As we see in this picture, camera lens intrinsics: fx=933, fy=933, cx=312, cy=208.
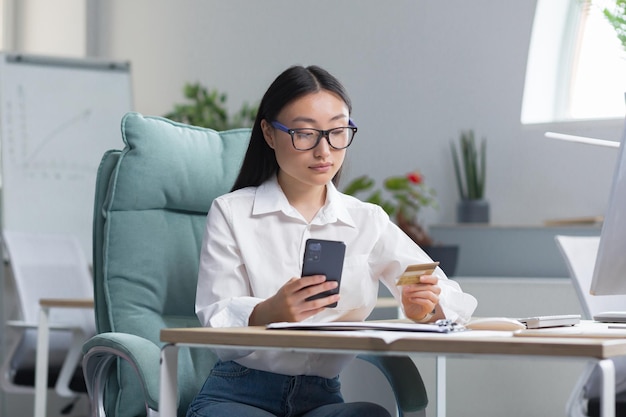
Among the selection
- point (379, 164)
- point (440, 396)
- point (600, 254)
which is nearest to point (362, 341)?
point (600, 254)

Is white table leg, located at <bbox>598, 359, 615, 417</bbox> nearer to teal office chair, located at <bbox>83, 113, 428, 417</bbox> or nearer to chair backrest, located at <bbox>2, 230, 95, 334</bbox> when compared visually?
teal office chair, located at <bbox>83, 113, 428, 417</bbox>

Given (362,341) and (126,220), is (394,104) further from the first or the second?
(362,341)

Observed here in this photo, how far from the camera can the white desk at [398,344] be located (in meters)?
1.06

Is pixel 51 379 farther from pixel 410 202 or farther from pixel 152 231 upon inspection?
pixel 152 231

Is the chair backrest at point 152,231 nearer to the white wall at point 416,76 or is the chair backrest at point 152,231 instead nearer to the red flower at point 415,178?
the red flower at point 415,178

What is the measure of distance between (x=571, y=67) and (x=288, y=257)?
3.23 m

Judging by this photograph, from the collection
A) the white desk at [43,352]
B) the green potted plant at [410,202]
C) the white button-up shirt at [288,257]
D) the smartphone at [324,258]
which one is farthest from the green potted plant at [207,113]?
the smartphone at [324,258]

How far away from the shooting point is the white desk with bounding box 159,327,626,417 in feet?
3.47

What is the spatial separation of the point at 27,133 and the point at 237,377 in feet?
11.9

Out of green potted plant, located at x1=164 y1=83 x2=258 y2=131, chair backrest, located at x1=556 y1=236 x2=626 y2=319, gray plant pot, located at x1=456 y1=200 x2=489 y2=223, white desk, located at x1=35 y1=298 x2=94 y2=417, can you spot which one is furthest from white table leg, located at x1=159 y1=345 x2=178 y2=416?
green potted plant, located at x1=164 y1=83 x2=258 y2=131

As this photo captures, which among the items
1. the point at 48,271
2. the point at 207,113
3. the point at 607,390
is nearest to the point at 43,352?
the point at 48,271

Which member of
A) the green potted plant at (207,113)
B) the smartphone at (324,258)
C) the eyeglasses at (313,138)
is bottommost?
the smartphone at (324,258)

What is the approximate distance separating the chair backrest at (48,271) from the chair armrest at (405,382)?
8.12 ft

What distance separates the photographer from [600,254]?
4.69ft
